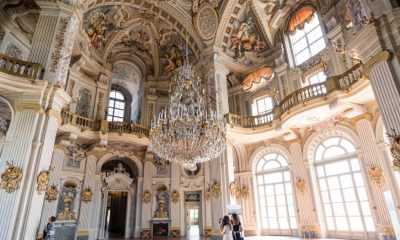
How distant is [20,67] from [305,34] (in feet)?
39.8

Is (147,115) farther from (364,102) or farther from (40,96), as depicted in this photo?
(364,102)

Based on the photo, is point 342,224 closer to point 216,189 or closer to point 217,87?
point 216,189

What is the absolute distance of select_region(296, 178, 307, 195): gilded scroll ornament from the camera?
11.6 m

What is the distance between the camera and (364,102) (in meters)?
9.78

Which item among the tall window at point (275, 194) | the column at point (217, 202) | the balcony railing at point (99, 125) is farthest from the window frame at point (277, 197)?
the balcony railing at point (99, 125)

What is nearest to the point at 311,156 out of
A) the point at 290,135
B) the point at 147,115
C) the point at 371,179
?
the point at 290,135

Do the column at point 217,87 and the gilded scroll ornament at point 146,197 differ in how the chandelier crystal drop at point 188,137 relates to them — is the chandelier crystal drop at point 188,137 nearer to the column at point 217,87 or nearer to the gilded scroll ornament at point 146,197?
the column at point 217,87

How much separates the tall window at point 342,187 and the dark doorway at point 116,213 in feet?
32.6

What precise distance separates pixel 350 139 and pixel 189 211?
834cm

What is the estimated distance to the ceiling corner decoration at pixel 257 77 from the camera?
13500 millimetres

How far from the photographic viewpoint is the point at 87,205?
11.8 meters

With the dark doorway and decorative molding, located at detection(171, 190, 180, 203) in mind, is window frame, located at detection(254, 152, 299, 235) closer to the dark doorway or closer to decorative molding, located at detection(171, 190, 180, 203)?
decorative molding, located at detection(171, 190, 180, 203)

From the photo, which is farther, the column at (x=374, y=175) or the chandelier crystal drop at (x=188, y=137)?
the column at (x=374, y=175)

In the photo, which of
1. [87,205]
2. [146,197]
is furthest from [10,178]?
[146,197]
